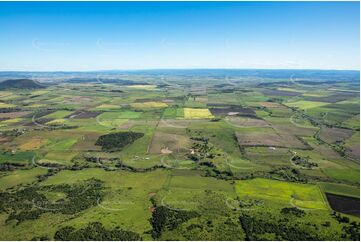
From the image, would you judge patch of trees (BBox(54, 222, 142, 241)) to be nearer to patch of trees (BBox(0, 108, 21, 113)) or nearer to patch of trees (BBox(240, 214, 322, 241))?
patch of trees (BBox(240, 214, 322, 241))

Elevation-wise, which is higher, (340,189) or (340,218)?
(340,218)

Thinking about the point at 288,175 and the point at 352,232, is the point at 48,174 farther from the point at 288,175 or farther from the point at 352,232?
the point at 352,232

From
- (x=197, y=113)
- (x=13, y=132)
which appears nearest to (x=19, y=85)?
(x=13, y=132)

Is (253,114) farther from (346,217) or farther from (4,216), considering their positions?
(4,216)

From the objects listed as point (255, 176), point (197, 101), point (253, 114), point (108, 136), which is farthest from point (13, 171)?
point (197, 101)

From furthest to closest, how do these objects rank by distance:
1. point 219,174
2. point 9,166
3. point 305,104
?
point 305,104 < point 9,166 < point 219,174

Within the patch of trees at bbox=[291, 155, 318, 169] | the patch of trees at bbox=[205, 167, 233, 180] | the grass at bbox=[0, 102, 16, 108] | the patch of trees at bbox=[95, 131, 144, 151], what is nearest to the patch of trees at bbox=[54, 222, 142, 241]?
the patch of trees at bbox=[205, 167, 233, 180]
